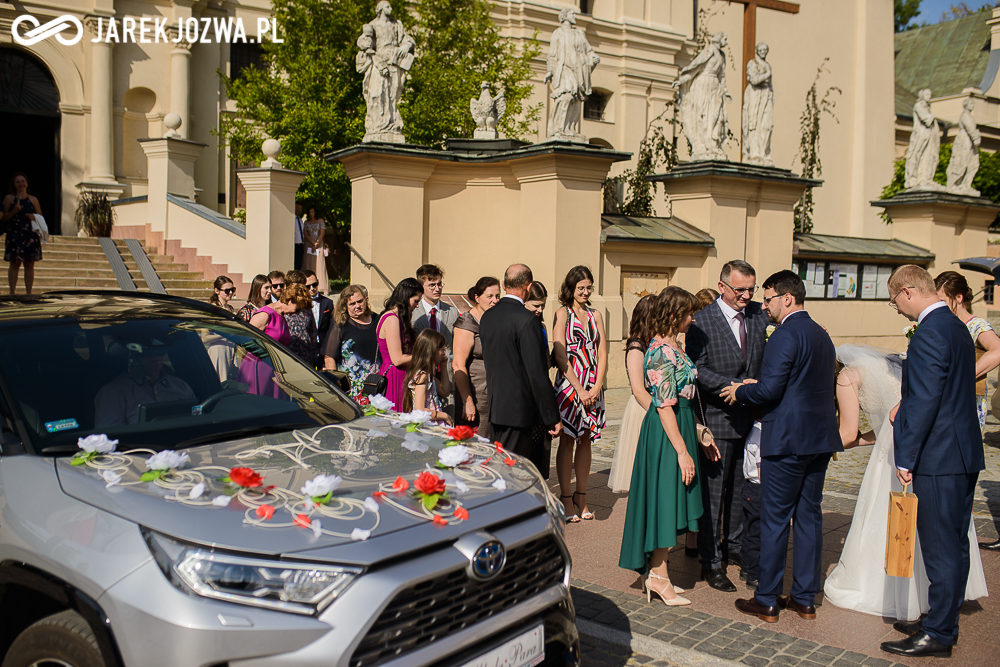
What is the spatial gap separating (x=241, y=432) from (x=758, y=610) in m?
3.09

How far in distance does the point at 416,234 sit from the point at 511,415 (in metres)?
7.61

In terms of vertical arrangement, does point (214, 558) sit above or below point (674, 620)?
above

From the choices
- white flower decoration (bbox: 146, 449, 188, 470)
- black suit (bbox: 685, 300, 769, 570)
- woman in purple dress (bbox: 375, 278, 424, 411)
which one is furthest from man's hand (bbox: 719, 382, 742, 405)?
white flower decoration (bbox: 146, 449, 188, 470)

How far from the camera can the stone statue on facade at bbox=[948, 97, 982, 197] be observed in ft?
58.0

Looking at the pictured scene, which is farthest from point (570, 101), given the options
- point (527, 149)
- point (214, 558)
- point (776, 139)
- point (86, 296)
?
point (776, 139)

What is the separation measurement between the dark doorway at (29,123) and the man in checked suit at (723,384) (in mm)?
22409

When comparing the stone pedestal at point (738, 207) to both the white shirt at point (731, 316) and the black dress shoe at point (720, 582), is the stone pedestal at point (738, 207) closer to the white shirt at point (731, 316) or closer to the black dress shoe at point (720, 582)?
the white shirt at point (731, 316)

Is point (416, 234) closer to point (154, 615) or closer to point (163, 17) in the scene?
→ point (154, 615)

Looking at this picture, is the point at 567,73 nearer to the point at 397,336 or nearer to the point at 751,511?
the point at 397,336

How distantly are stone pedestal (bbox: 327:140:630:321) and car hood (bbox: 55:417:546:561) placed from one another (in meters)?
9.22

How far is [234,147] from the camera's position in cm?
2148

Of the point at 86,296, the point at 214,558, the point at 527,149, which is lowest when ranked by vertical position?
the point at 214,558

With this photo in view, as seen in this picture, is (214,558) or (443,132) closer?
(214,558)

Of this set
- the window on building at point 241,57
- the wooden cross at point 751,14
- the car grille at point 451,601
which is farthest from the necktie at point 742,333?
the window on building at point 241,57
